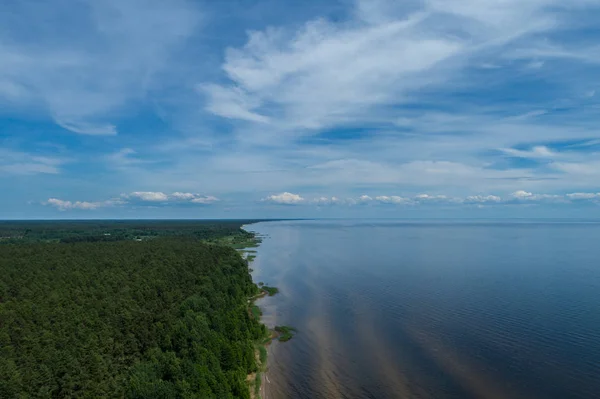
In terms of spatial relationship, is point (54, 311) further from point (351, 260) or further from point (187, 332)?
point (351, 260)

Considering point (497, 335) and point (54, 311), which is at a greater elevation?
point (54, 311)

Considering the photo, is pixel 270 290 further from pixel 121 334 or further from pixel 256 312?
pixel 121 334

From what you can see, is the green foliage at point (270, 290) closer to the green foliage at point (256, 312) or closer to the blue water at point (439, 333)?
the blue water at point (439, 333)

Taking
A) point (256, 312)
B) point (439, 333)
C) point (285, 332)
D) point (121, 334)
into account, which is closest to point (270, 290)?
point (256, 312)

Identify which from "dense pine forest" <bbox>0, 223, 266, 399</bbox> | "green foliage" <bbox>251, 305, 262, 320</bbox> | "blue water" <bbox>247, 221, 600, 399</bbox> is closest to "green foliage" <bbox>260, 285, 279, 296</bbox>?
"blue water" <bbox>247, 221, 600, 399</bbox>

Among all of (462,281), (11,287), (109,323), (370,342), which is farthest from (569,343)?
(11,287)
